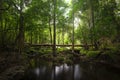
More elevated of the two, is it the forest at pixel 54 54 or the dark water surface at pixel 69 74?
the forest at pixel 54 54

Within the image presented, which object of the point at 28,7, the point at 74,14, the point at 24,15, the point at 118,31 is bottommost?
the point at 118,31

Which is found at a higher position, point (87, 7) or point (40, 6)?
point (87, 7)

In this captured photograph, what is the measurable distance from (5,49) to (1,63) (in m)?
5.25

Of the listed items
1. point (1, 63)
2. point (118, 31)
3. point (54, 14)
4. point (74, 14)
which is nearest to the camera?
point (1, 63)

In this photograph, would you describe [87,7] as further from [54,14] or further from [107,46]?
[107,46]

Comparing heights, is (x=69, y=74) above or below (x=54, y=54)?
below

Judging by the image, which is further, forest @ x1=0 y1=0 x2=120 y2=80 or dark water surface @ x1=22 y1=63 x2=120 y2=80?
forest @ x1=0 y1=0 x2=120 y2=80

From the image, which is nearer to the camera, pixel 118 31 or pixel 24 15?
pixel 24 15

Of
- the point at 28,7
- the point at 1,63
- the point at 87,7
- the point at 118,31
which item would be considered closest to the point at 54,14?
the point at 87,7

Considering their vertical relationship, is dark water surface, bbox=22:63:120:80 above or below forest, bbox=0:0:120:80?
below

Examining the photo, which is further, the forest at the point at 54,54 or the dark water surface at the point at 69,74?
the forest at the point at 54,54

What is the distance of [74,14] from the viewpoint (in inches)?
1158

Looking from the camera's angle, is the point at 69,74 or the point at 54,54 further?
the point at 54,54

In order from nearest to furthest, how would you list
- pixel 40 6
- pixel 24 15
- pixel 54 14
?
pixel 24 15, pixel 40 6, pixel 54 14
